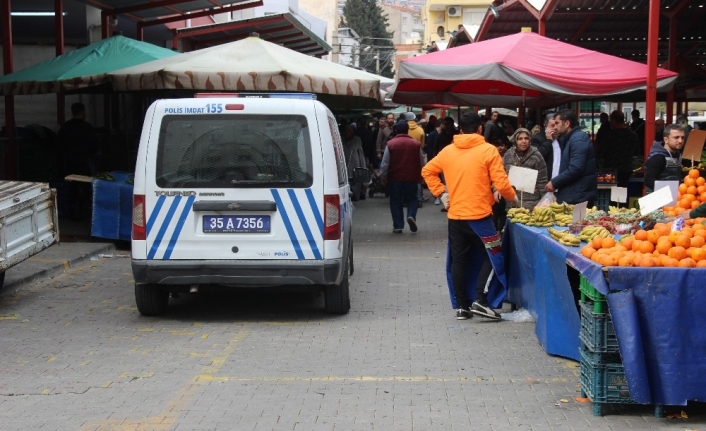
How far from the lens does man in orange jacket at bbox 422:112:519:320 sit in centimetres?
857

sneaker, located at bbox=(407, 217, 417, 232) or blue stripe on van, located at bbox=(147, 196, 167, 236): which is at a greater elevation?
blue stripe on van, located at bbox=(147, 196, 167, 236)

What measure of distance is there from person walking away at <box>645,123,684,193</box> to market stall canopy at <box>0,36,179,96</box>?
791 cm

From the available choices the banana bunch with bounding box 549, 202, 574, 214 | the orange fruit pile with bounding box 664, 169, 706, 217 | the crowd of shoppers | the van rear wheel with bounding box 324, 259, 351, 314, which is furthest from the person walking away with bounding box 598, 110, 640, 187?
the van rear wheel with bounding box 324, 259, 351, 314

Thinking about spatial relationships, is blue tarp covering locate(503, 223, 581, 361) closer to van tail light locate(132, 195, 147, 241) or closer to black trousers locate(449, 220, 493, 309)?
black trousers locate(449, 220, 493, 309)

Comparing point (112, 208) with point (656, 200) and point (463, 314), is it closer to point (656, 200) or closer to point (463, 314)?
point (463, 314)

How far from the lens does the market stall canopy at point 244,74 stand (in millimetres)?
13617

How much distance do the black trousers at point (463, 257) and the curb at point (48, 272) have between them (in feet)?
15.8

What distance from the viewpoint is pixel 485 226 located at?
28.3ft

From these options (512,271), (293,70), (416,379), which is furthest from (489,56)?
(416,379)

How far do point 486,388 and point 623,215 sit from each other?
2386 millimetres

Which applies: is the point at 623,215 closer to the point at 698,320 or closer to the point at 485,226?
the point at 485,226

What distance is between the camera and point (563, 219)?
854 cm

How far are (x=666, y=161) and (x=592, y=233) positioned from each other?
12.2 ft

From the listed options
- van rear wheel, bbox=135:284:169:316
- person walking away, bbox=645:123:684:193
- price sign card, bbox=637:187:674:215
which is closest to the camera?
price sign card, bbox=637:187:674:215
